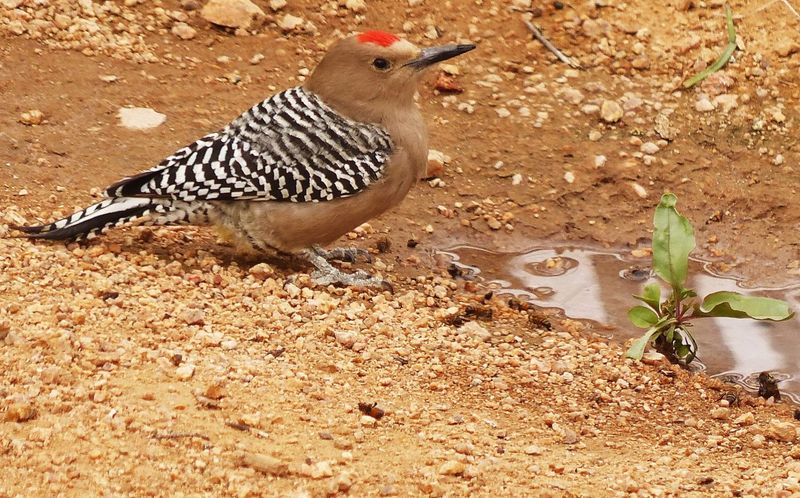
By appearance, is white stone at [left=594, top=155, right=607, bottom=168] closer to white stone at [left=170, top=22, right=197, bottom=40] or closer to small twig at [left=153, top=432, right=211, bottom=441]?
white stone at [left=170, top=22, right=197, bottom=40]

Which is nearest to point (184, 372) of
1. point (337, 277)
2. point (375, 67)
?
point (337, 277)

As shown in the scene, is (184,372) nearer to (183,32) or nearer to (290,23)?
(183,32)

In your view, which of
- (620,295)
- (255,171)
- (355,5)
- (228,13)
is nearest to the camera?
(255,171)

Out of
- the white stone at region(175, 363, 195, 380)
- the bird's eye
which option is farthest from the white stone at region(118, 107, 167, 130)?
the white stone at region(175, 363, 195, 380)

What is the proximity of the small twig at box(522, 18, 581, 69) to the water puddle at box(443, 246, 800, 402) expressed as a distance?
204 centimetres

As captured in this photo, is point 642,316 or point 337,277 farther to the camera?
point 337,277

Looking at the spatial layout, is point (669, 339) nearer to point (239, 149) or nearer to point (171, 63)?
point (239, 149)

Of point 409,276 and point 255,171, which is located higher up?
point 255,171

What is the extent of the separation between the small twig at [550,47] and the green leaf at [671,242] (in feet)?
10.5

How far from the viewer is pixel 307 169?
6582 millimetres

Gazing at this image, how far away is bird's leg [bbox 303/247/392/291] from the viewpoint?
6.64 m

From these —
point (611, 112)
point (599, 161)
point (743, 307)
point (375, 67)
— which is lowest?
point (599, 161)

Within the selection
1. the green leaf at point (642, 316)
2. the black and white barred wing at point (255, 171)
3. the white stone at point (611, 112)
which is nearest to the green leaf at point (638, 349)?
the green leaf at point (642, 316)

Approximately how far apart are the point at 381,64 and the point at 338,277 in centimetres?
127
